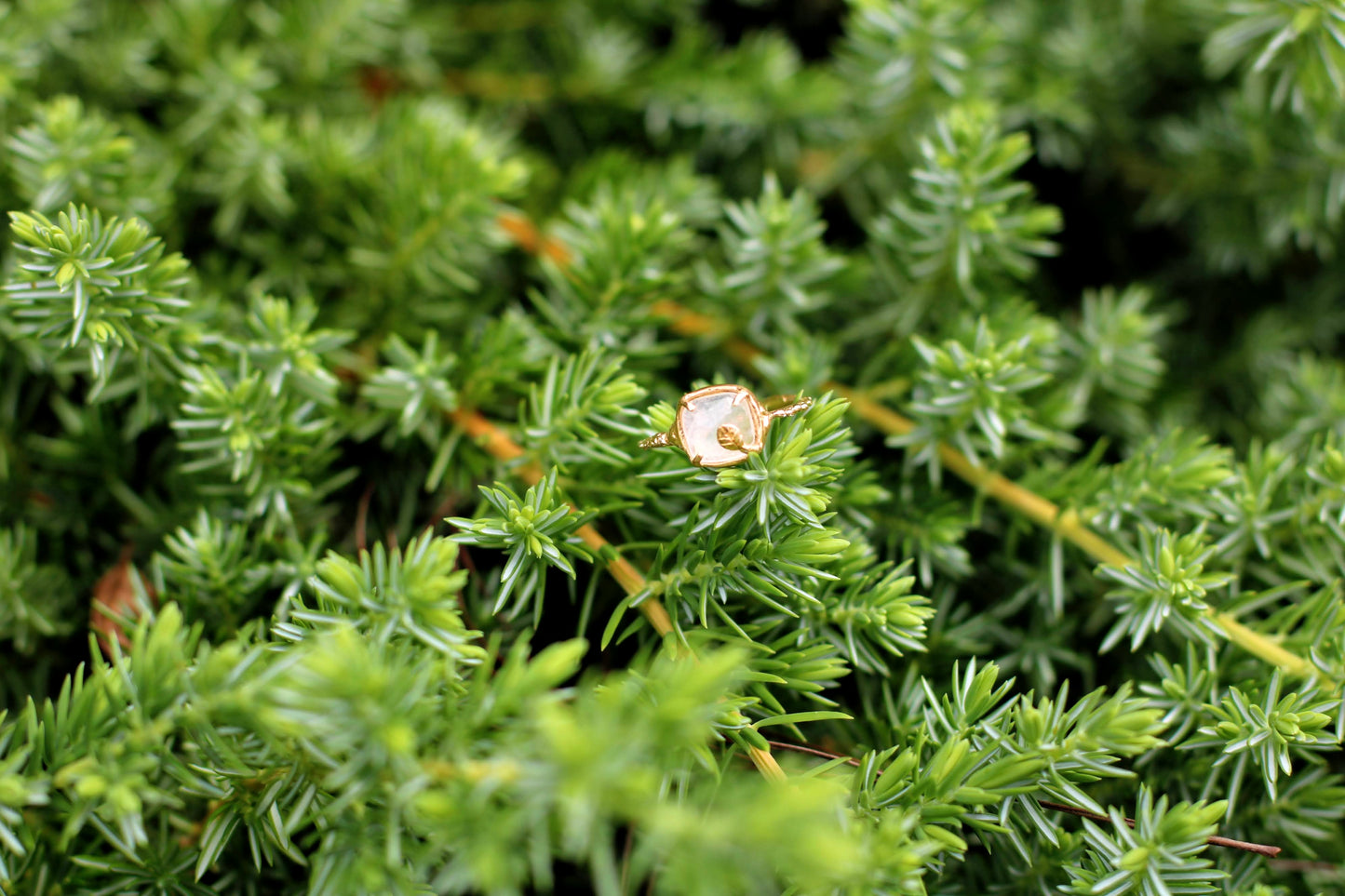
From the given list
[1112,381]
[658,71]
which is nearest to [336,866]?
[1112,381]

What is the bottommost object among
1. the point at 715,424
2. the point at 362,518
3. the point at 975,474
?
the point at 362,518

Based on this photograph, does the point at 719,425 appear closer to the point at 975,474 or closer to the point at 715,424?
the point at 715,424

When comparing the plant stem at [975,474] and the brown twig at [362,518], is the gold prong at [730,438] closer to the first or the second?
the plant stem at [975,474]

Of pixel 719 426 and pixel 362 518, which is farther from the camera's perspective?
pixel 362 518

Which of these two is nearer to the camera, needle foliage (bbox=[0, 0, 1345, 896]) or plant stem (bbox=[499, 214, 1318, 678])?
needle foliage (bbox=[0, 0, 1345, 896])

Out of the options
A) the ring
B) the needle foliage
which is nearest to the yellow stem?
the needle foliage

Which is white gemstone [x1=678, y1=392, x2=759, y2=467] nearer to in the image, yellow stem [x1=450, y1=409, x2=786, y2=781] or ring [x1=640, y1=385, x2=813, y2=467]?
ring [x1=640, y1=385, x2=813, y2=467]

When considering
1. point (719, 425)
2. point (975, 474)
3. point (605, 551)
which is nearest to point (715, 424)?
point (719, 425)

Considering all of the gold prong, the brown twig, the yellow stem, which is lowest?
the brown twig
